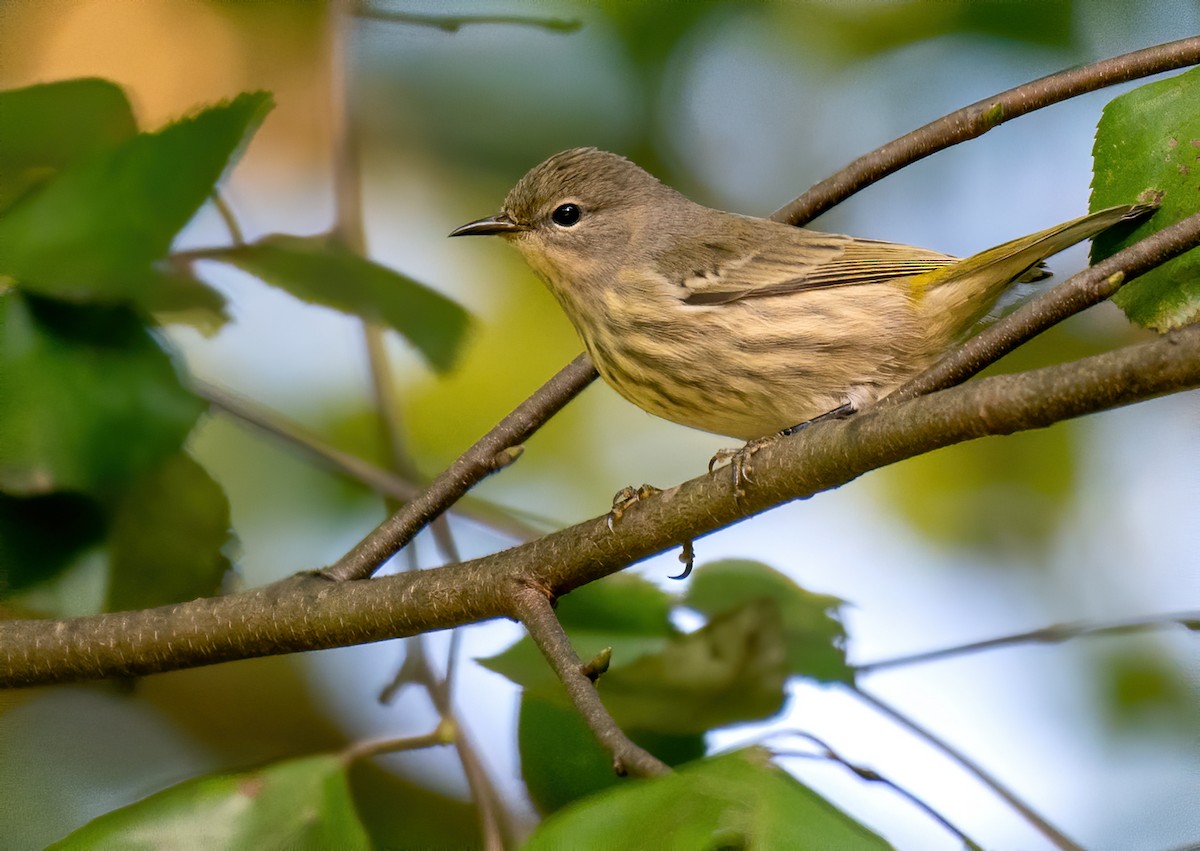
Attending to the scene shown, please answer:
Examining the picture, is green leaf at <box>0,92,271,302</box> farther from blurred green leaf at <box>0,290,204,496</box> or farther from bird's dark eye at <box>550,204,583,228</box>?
bird's dark eye at <box>550,204,583,228</box>

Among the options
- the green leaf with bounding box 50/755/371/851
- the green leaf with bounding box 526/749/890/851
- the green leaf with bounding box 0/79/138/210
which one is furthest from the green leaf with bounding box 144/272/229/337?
the green leaf with bounding box 526/749/890/851

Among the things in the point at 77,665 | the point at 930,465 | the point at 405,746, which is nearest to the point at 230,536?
the point at 77,665

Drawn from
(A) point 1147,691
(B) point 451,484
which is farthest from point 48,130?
(A) point 1147,691

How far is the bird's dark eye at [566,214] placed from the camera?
225 cm

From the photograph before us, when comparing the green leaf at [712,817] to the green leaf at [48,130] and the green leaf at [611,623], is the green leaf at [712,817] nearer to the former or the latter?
the green leaf at [611,623]

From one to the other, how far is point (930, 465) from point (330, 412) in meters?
1.24

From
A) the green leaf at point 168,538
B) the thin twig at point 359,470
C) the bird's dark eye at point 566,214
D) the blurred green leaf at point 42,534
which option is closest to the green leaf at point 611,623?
the thin twig at point 359,470

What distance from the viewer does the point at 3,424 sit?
Answer: 5.08ft

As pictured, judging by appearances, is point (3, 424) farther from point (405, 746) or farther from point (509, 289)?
point (509, 289)

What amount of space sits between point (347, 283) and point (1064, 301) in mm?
1243

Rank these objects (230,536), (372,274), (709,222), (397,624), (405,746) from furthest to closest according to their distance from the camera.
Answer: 1. (709,222)
2. (372,274)
3. (230,536)
4. (405,746)
5. (397,624)

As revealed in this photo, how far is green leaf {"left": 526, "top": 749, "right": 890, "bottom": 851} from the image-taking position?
871 mm

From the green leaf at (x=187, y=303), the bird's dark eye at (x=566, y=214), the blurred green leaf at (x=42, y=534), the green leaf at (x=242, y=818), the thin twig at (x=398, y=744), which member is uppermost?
the bird's dark eye at (x=566, y=214)

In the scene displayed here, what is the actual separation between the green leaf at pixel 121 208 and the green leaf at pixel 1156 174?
3.99ft
